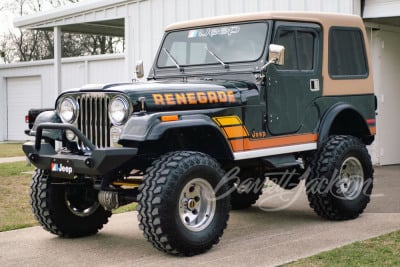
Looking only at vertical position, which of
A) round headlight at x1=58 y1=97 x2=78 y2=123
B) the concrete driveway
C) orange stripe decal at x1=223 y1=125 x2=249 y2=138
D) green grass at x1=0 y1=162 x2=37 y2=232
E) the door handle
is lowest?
green grass at x1=0 y1=162 x2=37 y2=232

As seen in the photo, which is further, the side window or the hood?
the side window

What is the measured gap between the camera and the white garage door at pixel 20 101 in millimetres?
24562

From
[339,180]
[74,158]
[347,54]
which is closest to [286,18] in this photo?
[347,54]

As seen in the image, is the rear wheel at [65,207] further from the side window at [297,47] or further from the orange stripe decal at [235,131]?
the side window at [297,47]

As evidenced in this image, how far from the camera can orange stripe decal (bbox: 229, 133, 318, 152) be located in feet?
21.5

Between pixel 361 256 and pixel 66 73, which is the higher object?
pixel 66 73

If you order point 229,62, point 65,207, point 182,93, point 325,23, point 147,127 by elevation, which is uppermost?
point 325,23

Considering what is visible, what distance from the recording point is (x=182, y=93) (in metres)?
6.20

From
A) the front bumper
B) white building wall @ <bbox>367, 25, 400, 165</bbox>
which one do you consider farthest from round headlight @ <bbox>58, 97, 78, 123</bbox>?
white building wall @ <bbox>367, 25, 400, 165</bbox>

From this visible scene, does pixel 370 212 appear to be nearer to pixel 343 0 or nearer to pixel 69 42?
pixel 343 0

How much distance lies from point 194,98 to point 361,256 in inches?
78.7

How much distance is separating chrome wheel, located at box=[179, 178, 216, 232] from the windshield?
162cm

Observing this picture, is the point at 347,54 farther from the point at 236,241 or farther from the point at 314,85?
the point at 236,241

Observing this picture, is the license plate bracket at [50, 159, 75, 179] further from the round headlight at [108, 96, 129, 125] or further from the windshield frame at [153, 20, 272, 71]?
the windshield frame at [153, 20, 272, 71]
